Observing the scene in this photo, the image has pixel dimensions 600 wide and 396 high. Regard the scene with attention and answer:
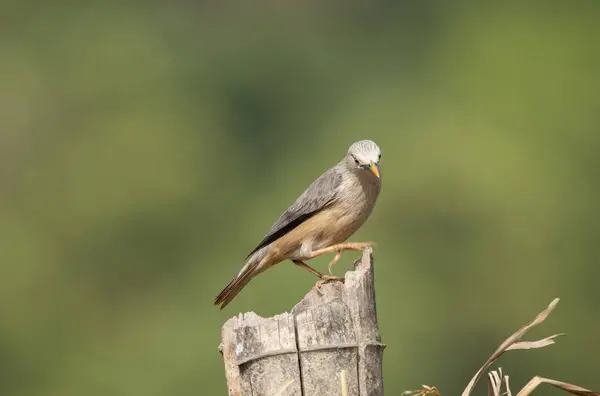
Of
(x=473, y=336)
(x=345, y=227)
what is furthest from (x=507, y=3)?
(x=345, y=227)

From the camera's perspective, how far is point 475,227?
31828 mm

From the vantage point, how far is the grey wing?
9719 millimetres

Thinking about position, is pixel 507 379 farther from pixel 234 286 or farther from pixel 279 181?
pixel 279 181

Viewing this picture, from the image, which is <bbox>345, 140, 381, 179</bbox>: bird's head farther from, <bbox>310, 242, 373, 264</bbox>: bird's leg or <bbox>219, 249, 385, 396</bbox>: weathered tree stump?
<bbox>219, 249, 385, 396</bbox>: weathered tree stump

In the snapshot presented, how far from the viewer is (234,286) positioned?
985 centimetres

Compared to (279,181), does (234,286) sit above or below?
below

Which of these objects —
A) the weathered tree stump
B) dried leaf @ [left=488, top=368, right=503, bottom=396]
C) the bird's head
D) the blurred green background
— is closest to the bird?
the bird's head

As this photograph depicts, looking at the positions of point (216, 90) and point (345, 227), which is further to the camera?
point (216, 90)

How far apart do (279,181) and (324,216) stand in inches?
1025

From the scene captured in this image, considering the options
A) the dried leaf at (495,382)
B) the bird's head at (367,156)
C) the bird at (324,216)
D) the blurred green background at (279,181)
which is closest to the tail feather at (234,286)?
the bird at (324,216)

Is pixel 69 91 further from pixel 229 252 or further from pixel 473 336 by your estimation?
pixel 473 336

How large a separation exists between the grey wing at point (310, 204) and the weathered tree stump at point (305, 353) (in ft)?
10.3

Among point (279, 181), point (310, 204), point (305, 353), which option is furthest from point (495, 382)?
point (279, 181)

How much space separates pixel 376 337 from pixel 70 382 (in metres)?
23.6
